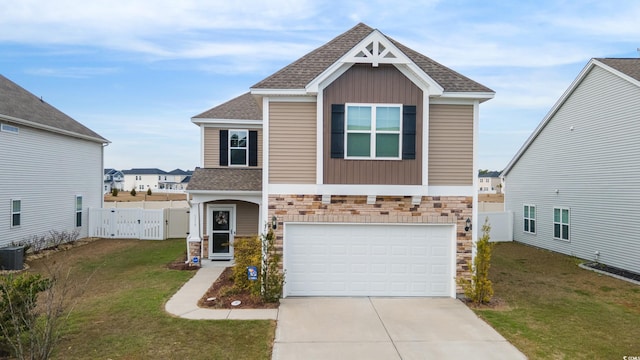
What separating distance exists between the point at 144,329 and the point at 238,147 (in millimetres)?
7946

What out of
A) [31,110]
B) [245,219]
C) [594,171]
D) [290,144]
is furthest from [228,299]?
[594,171]

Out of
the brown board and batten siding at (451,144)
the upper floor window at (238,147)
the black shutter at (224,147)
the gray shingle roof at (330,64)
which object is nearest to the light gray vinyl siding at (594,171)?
the brown board and batten siding at (451,144)

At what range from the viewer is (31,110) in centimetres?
1684

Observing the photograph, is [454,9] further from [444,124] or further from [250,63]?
[250,63]

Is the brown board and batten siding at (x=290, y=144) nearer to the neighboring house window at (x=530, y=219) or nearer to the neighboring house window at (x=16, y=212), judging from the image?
the neighboring house window at (x=16, y=212)

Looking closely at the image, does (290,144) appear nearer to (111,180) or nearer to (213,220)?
(213,220)

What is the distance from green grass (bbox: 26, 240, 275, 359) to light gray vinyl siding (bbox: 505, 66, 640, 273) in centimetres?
1324

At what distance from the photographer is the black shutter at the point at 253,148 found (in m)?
14.0

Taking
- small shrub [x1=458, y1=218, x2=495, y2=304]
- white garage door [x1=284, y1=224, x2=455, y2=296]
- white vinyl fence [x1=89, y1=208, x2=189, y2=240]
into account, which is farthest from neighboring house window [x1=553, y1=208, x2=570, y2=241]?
white vinyl fence [x1=89, y1=208, x2=189, y2=240]

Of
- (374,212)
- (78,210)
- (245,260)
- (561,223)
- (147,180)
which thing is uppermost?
(147,180)

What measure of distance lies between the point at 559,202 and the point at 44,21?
2328 cm

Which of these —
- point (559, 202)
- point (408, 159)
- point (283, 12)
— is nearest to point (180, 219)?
point (283, 12)

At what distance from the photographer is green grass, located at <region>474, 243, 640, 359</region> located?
267 inches

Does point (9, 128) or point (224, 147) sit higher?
point (9, 128)
